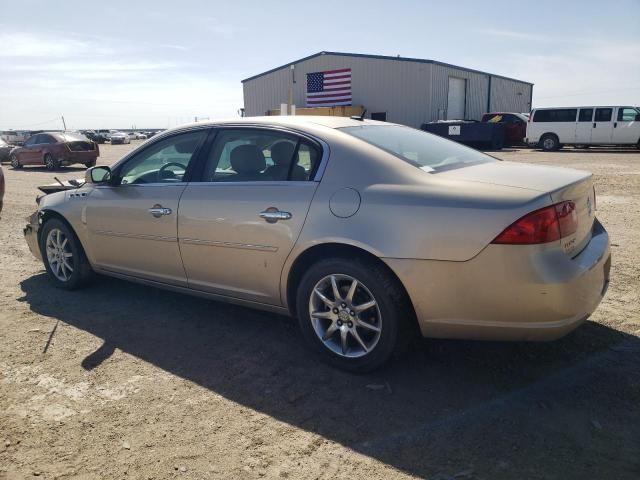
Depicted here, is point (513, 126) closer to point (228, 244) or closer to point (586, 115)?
point (586, 115)

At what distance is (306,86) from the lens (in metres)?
33.1

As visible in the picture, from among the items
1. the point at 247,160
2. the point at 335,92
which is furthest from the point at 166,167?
the point at 335,92

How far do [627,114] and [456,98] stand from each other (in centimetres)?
1290

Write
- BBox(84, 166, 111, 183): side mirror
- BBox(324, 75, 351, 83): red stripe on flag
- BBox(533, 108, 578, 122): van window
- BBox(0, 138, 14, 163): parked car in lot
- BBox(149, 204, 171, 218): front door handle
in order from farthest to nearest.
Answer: BBox(324, 75, 351, 83): red stripe on flag, BBox(533, 108, 578, 122): van window, BBox(0, 138, 14, 163): parked car in lot, BBox(84, 166, 111, 183): side mirror, BBox(149, 204, 171, 218): front door handle

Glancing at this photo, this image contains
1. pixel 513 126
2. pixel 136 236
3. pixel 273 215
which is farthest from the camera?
pixel 513 126

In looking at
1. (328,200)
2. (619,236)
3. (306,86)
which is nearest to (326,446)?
(328,200)

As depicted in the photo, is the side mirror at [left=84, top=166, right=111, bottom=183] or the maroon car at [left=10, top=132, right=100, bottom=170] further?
the maroon car at [left=10, top=132, right=100, bottom=170]

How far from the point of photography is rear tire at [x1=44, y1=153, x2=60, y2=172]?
18.8 m

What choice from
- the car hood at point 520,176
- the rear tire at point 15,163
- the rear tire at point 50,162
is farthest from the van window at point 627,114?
the rear tire at point 15,163

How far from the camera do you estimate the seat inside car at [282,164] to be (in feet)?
11.0

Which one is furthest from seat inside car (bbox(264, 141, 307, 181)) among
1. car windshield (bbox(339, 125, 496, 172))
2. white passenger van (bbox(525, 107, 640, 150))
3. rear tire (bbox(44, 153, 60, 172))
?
white passenger van (bbox(525, 107, 640, 150))

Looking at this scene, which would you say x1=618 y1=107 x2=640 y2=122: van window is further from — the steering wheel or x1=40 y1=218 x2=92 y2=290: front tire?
x1=40 y1=218 x2=92 y2=290: front tire

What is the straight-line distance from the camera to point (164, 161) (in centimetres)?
421

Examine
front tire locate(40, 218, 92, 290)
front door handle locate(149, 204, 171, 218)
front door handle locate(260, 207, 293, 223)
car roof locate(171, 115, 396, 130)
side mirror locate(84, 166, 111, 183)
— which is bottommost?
front tire locate(40, 218, 92, 290)
